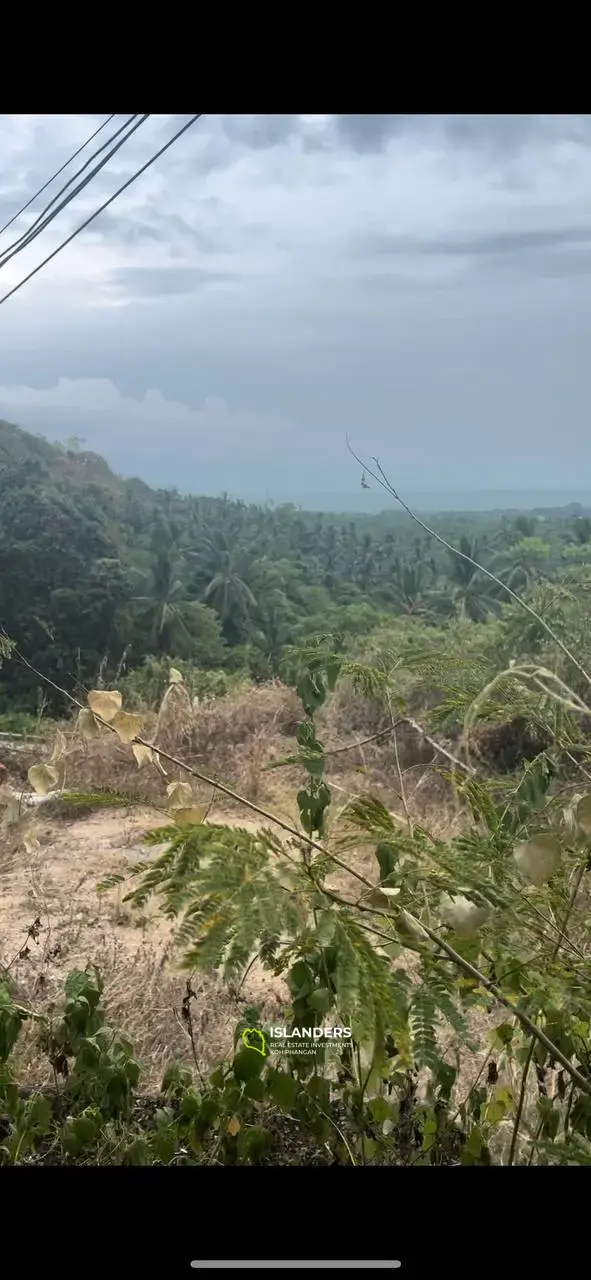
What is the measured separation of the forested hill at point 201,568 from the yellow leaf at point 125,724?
298 mm

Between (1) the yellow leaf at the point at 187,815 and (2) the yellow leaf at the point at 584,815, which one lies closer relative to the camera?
(2) the yellow leaf at the point at 584,815

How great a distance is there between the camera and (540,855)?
2.40 ft

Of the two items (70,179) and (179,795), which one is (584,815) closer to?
(179,795)

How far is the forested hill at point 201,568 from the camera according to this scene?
1.12m

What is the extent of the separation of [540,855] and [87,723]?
17.0 inches

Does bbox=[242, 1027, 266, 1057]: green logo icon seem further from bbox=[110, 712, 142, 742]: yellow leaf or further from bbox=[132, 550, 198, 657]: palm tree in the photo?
bbox=[132, 550, 198, 657]: palm tree

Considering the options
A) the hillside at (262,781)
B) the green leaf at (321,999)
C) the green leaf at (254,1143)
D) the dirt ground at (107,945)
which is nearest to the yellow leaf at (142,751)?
the hillside at (262,781)

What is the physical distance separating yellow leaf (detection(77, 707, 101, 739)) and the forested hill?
0.78 ft

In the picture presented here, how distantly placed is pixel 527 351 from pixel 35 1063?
981mm
